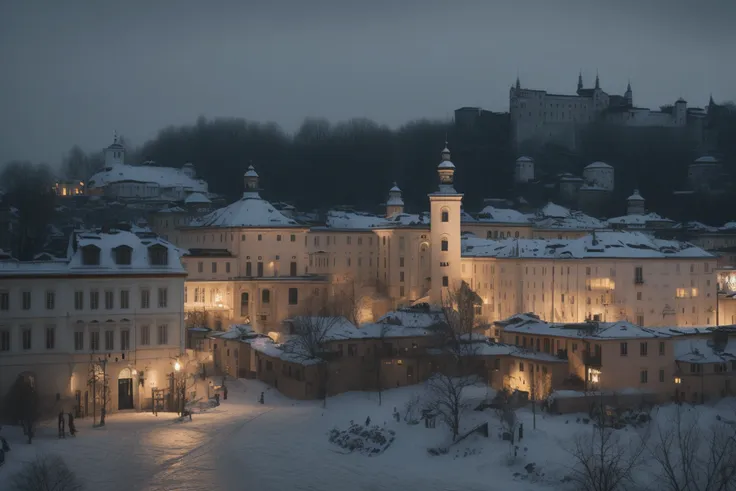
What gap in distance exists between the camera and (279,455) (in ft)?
135

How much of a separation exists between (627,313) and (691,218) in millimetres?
52255

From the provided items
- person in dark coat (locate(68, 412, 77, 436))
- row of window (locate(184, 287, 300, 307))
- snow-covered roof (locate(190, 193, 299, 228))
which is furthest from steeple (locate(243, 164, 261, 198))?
person in dark coat (locate(68, 412, 77, 436))

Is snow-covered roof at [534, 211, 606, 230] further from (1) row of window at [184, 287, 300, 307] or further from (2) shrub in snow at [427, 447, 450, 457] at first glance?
(2) shrub in snow at [427, 447, 450, 457]

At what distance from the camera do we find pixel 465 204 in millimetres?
120000

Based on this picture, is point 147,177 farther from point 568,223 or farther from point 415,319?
point 415,319

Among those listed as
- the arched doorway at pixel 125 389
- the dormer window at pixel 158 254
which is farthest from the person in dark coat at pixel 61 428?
the dormer window at pixel 158 254

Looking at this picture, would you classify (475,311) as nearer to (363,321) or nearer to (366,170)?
(363,321)

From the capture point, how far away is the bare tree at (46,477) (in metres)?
→ 32.1

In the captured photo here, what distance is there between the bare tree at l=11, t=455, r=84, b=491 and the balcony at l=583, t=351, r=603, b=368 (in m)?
24.8

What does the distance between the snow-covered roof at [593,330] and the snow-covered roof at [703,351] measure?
807mm

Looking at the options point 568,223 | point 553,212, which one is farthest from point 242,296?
point 553,212

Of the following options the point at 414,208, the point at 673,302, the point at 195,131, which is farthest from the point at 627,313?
the point at 195,131

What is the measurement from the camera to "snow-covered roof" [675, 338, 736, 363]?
53.1 m

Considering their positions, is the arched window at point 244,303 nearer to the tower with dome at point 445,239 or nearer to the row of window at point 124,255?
the tower with dome at point 445,239
